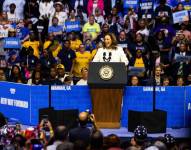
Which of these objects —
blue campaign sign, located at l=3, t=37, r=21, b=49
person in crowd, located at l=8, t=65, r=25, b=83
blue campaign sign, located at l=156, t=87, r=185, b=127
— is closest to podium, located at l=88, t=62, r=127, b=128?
blue campaign sign, located at l=156, t=87, r=185, b=127

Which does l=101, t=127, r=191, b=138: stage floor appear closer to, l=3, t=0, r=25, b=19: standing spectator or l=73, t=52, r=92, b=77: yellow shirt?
l=73, t=52, r=92, b=77: yellow shirt

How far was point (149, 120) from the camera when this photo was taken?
50.9ft

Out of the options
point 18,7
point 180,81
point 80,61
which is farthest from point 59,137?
point 18,7

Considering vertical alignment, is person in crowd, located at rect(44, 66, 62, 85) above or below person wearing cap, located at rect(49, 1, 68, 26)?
below

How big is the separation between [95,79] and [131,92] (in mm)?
1069

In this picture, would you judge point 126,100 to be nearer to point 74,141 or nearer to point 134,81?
point 134,81

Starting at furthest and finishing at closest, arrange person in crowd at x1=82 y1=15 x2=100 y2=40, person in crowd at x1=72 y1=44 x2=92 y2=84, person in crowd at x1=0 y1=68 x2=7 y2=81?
person in crowd at x1=82 y1=15 x2=100 y2=40 → person in crowd at x1=72 y1=44 x2=92 y2=84 → person in crowd at x1=0 y1=68 x2=7 y2=81

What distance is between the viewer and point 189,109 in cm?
1605

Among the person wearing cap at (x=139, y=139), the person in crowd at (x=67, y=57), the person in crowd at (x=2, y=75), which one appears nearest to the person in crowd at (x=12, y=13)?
the person in crowd at (x=67, y=57)

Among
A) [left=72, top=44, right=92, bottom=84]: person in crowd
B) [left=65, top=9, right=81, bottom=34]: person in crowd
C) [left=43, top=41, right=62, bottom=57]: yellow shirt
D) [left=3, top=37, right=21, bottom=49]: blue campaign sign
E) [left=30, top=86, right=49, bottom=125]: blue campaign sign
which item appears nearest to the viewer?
[left=30, top=86, right=49, bottom=125]: blue campaign sign

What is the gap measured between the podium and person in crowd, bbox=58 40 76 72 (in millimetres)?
4743

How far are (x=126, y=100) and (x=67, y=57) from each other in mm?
4609

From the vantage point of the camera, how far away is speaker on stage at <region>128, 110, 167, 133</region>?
15.5 meters

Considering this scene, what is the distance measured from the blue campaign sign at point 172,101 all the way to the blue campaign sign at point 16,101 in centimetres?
270
